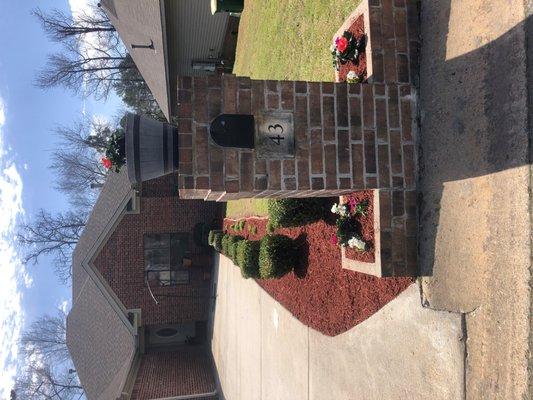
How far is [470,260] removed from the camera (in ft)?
12.1

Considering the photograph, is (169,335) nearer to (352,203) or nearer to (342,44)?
(352,203)

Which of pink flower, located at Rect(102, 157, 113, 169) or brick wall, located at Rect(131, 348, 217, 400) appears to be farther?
brick wall, located at Rect(131, 348, 217, 400)

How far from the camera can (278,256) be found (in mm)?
7980

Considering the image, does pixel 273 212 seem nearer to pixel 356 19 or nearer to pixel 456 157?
pixel 356 19

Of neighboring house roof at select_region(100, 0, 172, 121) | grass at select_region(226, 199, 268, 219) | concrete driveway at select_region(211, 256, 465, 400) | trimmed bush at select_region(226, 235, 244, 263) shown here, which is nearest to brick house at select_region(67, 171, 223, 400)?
grass at select_region(226, 199, 268, 219)

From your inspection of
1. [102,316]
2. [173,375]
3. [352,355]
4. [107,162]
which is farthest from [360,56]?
[102,316]

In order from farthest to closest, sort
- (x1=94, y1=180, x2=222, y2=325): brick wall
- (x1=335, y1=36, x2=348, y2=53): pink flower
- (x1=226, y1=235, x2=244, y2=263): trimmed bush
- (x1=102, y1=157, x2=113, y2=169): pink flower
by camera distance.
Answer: (x1=94, y1=180, x2=222, y2=325): brick wall < (x1=226, y1=235, x2=244, y2=263): trimmed bush < (x1=335, y1=36, x2=348, y2=53): pink flower < (x1=102, y1=157, x2=113, y2=169): pink flower

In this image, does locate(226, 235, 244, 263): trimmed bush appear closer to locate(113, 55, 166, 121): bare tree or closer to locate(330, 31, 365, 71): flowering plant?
locate(330, 31, 365, 71): flowering plant

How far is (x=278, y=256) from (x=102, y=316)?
1417cm

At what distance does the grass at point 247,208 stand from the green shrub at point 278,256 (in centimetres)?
250

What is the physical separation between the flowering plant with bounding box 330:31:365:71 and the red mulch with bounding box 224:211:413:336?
2.29m

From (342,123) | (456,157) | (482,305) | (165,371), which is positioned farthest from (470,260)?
(165,371)

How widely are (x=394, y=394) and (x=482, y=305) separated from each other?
1.65 m

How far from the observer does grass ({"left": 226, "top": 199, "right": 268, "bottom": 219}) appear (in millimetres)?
11245
